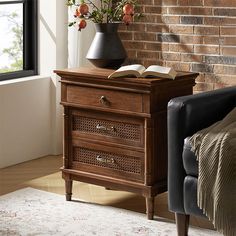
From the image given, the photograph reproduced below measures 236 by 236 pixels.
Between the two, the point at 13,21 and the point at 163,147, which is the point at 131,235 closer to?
the point at 163,147

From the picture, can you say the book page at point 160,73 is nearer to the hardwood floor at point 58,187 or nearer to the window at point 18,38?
the hardwood floor at point 58,187

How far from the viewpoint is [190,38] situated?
559 cm

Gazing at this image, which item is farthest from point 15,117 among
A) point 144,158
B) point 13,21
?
point 144,158

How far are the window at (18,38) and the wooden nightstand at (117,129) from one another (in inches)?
44.0

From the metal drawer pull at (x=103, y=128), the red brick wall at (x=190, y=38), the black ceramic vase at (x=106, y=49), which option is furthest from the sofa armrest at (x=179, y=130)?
the red brick wall at (x=190, y=38)

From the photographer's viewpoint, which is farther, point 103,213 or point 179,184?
point 103,213

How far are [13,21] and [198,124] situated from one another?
2190 millimetres

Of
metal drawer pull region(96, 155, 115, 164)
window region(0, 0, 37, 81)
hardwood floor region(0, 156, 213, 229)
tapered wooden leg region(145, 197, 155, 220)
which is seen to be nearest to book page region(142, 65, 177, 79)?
metal drawer pull region(96, 155, 115, 164)

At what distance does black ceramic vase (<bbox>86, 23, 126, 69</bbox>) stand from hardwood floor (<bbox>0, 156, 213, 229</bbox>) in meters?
0.81

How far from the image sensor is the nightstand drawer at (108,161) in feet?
14.9

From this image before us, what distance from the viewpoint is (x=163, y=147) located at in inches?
180

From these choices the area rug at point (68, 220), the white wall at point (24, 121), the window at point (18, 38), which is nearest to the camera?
the area rug at point (68, 220)

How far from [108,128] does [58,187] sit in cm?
72

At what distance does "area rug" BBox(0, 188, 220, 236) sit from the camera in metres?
4.25
